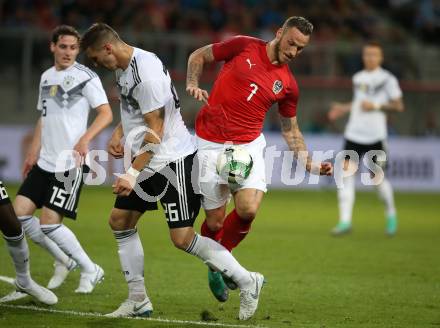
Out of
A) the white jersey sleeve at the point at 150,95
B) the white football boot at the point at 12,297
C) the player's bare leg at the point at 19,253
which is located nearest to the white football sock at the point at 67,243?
the white football boot at the point at 12,297

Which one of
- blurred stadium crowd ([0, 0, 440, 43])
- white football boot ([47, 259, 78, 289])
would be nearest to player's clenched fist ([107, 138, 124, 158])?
white football boot ([47, 259, 78, 289])

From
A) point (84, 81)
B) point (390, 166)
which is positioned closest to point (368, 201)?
point (390, 166)

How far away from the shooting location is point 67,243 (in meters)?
8.29

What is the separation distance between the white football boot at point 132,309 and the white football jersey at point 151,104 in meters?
1.13

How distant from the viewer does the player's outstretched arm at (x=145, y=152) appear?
21.5 ft

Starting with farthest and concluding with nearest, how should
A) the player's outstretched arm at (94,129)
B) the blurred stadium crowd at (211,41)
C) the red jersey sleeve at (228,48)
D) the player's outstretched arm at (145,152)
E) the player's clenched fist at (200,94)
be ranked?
the blurred stadium crowd at (211,41) → the player's outstretched arm at (94,129) → the red jersey sleeve at (228,48) → the player's clenched fist at (200,94) → the player's outstretched arm at (145,152)

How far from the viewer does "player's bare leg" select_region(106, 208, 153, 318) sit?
717 centimetres

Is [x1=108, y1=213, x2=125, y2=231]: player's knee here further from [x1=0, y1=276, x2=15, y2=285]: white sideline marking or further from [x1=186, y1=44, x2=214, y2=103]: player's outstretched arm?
[x1=0, y1=276, x2=15, y2=285]: white sideline marking

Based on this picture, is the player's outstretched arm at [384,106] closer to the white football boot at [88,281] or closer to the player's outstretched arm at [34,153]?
the player's outstretched arm at [34,153]

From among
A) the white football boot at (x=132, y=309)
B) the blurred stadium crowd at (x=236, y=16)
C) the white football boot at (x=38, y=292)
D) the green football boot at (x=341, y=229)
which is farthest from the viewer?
the blurred stadium crowd at (x=236, y=16)

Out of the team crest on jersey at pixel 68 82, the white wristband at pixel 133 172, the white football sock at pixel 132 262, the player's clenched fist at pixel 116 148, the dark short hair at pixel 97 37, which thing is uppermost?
the dark short hair at pixel 97 37

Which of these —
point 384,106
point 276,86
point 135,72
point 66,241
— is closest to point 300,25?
point 276,86

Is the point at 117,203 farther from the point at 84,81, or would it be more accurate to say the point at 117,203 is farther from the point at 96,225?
the point at 96,225

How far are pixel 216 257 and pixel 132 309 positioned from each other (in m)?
0.82
